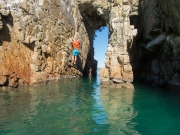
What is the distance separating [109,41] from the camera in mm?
17828

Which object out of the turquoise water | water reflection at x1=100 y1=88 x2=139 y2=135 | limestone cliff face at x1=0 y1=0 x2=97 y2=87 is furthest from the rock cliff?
water reflection at x1=100 y1=88 x2=139 y2=135

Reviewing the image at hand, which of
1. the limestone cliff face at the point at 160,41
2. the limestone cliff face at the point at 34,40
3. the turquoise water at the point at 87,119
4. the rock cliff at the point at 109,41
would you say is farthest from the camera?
the limestone cliff face at the point at 34,40

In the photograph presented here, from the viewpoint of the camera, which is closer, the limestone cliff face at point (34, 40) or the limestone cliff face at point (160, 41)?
the limestone cliff face at point (160, 41)

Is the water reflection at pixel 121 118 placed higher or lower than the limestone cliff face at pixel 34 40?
lower

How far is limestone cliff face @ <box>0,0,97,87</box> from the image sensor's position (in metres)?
14.9

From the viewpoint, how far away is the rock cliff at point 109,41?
47.6 feet

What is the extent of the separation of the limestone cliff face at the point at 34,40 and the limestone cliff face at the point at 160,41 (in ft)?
28.4

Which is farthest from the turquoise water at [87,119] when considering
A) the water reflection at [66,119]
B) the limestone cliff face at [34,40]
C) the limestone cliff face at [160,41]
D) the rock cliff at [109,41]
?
the limestone cliff face at [34,40]

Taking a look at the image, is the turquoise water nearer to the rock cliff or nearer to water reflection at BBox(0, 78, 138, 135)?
water reflection at BBox(0, 78, 138, 135)

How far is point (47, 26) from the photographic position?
19000 mm

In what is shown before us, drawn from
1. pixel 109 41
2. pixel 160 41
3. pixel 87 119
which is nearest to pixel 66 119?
pixel 87 119

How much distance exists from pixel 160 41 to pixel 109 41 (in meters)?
4.78

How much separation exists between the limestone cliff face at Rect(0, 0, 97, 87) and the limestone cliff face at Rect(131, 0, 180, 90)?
866cm

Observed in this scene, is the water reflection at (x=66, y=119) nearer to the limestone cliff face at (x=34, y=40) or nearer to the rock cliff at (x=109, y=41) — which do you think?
the rock cliff at (x=109, y=41)
